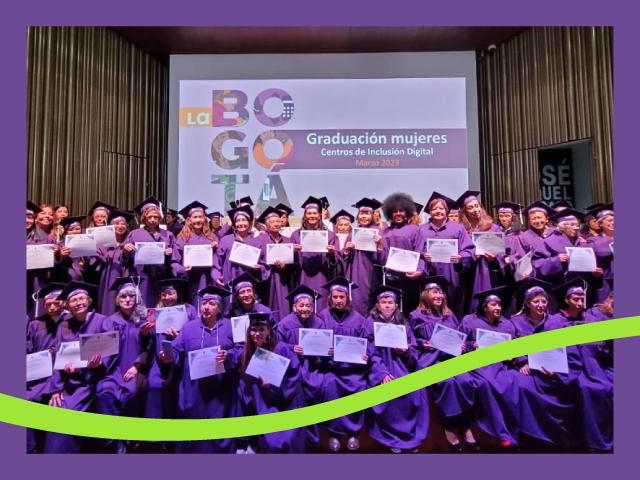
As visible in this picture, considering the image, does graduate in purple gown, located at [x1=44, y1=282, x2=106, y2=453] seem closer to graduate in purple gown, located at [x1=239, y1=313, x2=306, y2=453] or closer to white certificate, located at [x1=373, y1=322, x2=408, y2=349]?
graduate in purple gown, located at [x1=239, y1=313, x2=306, y2=453]

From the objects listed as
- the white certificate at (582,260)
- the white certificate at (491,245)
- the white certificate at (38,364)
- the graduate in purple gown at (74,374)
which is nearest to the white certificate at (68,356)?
the graduate in purple gown at (74,374)

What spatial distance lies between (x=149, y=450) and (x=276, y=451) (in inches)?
43.4

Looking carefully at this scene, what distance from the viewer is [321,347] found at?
4.48 m

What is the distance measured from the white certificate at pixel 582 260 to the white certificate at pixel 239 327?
297 cm

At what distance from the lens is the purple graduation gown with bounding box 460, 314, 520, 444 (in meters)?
4.48

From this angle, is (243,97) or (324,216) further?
(243,97)

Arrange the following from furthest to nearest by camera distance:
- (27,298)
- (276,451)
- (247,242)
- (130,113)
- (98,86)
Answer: (130,113) → (98,86) → (247,242) → (27,298) → (276,451)

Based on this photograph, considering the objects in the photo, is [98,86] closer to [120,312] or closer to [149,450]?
[120,312]

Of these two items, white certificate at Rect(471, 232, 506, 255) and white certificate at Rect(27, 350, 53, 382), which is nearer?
white certificate at Rect(27, 350, 53, 382)

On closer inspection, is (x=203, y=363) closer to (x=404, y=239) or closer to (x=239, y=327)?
(x=239, y=327)

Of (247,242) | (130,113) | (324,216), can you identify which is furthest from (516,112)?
(130,113)

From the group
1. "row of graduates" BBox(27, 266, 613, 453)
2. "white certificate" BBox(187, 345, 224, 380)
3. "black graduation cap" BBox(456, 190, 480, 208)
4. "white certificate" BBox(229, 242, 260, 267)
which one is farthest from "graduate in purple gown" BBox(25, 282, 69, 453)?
"black graduation cap" BBox(456, 190, 480, 208)

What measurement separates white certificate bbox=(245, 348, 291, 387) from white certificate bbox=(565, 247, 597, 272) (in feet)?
9.04

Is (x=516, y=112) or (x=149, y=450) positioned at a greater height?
(x=516, y=112)
